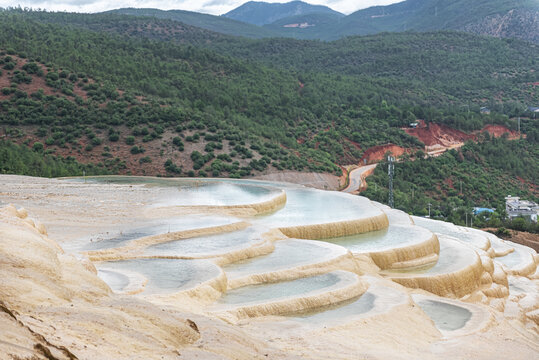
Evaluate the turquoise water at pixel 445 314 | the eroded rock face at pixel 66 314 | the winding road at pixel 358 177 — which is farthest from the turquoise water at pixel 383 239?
the winding road at pixel 358 177

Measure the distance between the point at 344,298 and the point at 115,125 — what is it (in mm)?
32553

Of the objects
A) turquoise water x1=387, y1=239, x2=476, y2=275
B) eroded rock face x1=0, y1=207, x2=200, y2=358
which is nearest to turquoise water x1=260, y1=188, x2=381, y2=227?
turquoise water x1=387, y1=239, x2=476, y2=275

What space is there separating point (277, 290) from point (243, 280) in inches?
37.9

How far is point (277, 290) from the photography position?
1698 centimetres

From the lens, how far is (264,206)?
27516 mm

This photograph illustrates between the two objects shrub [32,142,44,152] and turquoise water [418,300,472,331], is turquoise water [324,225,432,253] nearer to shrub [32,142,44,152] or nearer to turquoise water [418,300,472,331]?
turquoise water [418,300,472,331]

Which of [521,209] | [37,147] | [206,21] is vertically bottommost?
[521,209]

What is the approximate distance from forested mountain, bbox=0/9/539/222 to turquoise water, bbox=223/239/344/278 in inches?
855

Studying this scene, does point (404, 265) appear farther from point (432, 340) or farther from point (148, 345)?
point (148, 345)

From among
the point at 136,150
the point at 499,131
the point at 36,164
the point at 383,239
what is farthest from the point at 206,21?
the point at 383,239

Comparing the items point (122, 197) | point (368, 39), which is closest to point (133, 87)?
point (122, 197)

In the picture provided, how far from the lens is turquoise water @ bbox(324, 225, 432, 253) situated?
2308 cm

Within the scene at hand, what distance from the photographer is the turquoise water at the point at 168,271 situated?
15609 millimetres

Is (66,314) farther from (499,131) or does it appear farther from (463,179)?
(499,131)
